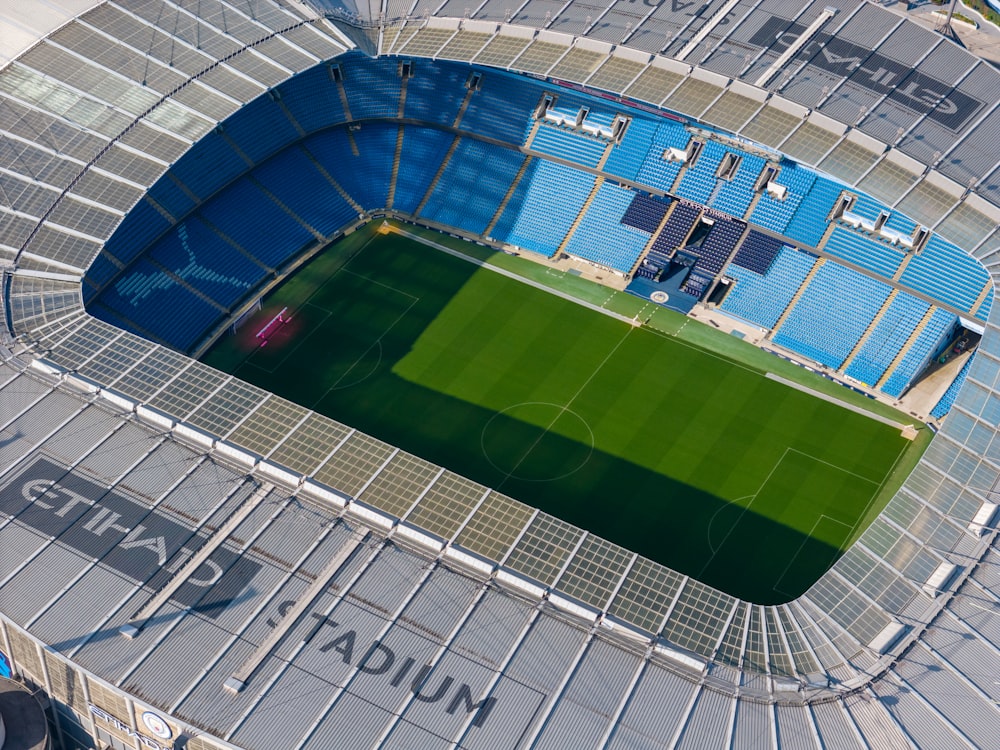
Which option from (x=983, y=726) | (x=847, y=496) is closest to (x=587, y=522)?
(x=847, y=496)

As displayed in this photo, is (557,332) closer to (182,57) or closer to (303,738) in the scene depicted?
(182,57)

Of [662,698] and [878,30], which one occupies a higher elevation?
Answer: [878,30]

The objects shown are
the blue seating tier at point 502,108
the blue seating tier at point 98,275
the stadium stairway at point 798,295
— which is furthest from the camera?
the blue seating tier at point 502,108

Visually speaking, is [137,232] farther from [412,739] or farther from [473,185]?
[412,739]

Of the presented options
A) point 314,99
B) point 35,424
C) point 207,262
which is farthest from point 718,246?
point 35,424

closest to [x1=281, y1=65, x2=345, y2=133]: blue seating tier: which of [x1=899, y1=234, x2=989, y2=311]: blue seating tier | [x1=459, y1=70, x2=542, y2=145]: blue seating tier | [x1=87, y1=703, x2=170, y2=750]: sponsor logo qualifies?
[x1=459, y1=70, x2=542, y2=145]: blue seating tier

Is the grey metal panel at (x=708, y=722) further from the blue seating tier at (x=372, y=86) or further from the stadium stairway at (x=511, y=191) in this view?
the blue seating tier at (x=372, y=86)

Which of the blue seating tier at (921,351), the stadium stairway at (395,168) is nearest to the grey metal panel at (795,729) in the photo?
the blue seating tier at (921,351)
